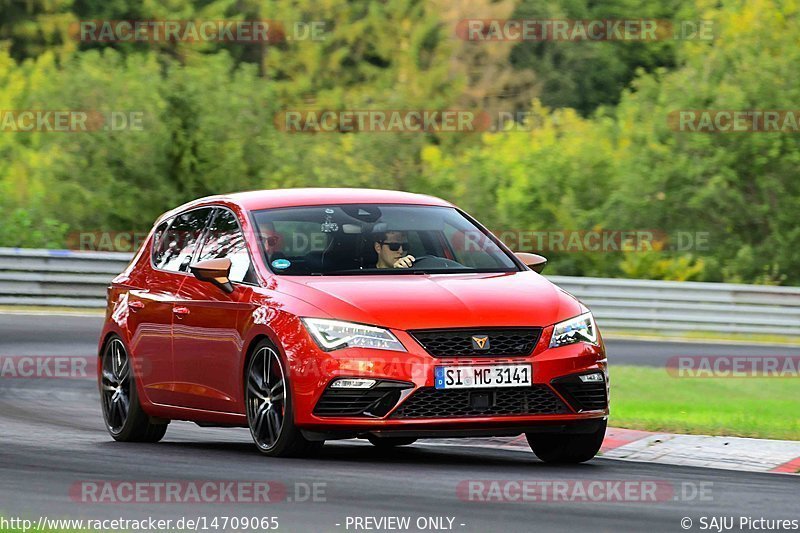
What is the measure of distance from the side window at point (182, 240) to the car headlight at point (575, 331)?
2.84 meters

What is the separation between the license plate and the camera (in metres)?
9.38

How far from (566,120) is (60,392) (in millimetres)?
27270

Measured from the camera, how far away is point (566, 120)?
42.0 m

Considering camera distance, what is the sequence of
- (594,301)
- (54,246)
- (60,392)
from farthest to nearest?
(54,246)
(594,301)
(60,392)

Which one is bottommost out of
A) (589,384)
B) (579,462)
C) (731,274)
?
(731,274)

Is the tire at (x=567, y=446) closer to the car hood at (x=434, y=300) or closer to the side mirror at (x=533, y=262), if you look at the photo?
the car hood at (x=434, y=300)

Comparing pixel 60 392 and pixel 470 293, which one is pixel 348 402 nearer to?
pixel 470 293

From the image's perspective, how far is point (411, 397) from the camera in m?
9.38

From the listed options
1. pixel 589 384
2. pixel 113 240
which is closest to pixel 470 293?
pixel 589 384

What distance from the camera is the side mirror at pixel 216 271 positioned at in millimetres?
10359
